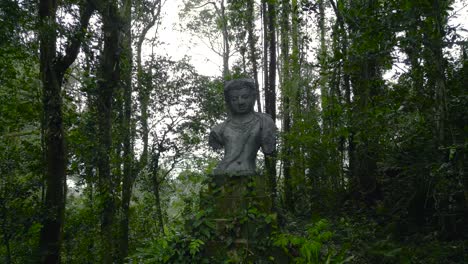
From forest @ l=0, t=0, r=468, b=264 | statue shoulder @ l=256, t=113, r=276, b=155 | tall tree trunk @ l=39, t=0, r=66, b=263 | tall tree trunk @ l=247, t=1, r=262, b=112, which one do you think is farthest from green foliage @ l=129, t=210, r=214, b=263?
tall tree trunk @ l=247, t=1, r=262, b=112

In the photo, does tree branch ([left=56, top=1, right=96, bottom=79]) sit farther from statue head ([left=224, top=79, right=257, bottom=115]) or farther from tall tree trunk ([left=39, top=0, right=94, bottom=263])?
statue head ([left=224, top=79, right=257, bottom=115])

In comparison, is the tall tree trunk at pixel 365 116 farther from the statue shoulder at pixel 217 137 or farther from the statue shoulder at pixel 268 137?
the statue shoulder at pixel 217 137

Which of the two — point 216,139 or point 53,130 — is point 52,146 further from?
point 216,139

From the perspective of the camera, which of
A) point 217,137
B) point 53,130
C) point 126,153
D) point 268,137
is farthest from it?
point 126,153

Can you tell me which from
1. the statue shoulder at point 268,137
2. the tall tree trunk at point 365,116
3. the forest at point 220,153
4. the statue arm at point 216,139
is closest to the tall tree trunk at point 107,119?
the forest at point 220,153

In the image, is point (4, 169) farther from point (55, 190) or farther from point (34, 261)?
point (34, 261)

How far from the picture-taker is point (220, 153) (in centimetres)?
736

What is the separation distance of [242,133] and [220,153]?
2167mm

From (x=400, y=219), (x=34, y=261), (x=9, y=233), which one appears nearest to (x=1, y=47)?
(x=9, y=233)

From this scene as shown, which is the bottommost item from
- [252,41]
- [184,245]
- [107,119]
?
[184,245]

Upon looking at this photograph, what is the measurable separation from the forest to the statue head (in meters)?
0.90

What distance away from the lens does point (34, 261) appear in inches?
229

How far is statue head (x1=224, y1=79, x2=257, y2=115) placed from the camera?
535cm

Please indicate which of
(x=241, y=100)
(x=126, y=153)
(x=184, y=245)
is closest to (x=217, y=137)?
(x=241, y=100)
